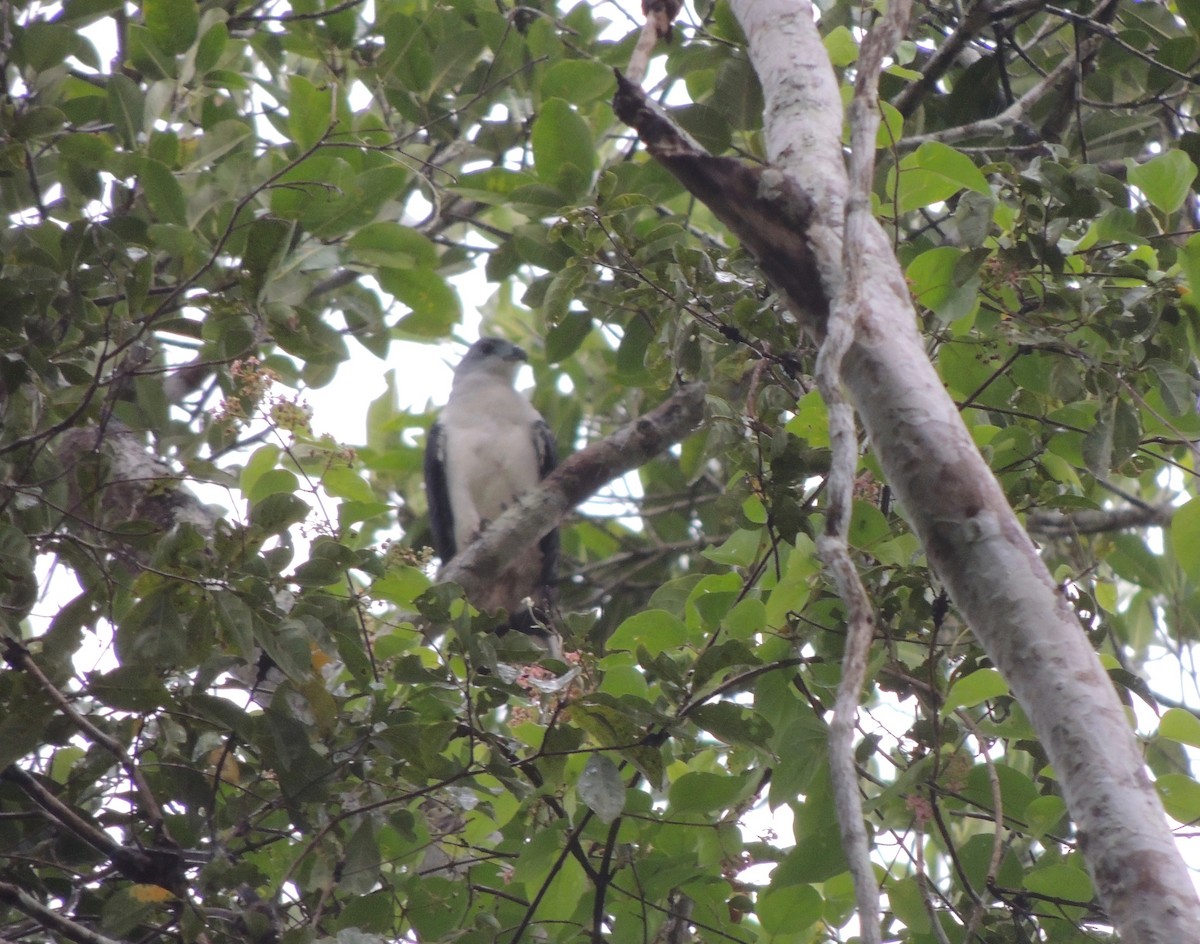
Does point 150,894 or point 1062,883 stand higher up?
point 1062,883

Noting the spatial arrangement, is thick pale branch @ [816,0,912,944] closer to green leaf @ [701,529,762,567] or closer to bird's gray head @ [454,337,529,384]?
green leaf @ [701,529,762,567]

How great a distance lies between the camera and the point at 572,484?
470 cm

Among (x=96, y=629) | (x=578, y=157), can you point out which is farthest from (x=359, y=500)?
(x=578, y=157)

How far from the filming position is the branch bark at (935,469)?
1.29m

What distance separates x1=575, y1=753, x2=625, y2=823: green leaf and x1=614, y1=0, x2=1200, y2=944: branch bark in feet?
2.72

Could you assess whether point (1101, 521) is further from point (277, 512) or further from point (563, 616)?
point (277, 512)

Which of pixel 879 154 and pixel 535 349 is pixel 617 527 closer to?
pixel 535 349

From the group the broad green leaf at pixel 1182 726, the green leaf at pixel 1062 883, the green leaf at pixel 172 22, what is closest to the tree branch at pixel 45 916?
the green leaf at pixel 1062 883

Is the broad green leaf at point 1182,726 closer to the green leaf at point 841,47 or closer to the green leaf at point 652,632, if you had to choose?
the green leaf at point 652,632

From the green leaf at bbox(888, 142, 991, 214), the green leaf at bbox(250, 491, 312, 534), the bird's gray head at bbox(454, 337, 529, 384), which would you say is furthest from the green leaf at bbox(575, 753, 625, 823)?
the bird's gray head at bbox(454, 337, 529, 384)

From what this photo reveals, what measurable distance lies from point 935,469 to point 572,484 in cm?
312

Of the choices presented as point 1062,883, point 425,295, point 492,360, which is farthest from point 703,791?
point 492,360

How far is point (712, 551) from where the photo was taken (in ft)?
8.87

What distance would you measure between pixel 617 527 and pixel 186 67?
3.69 meters
